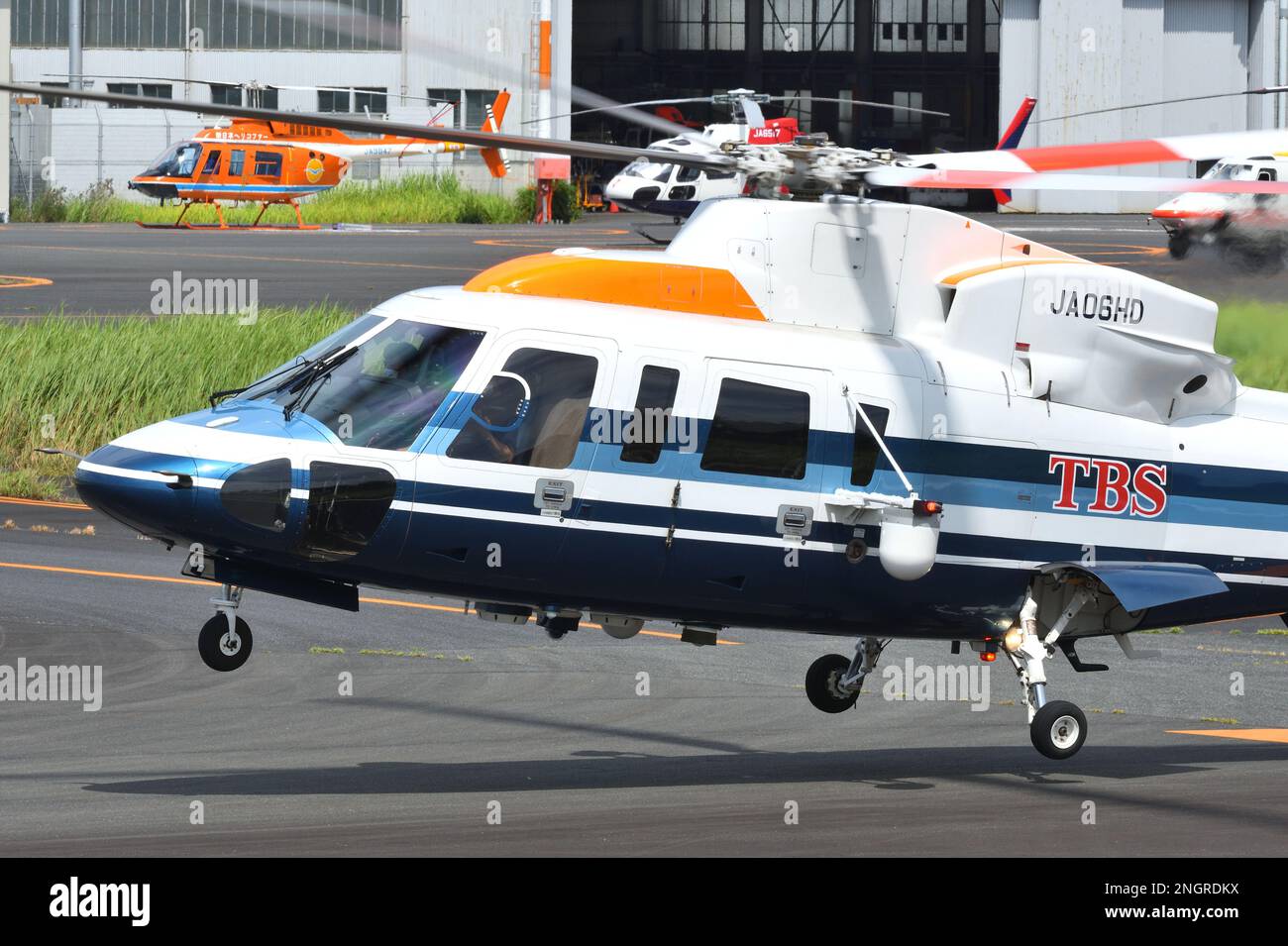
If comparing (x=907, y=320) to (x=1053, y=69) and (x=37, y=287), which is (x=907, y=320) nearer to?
(x=37, y=287)

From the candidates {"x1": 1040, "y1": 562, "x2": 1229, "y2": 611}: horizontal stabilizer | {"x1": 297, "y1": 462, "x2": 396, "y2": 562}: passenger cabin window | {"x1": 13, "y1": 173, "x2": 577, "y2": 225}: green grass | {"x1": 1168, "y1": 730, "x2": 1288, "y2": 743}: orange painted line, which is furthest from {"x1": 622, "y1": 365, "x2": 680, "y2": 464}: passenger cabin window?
{"x1": 13, "y1": 173, "x2": 577, "y2": 225}: green grass

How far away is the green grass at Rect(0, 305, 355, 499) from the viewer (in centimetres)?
2622

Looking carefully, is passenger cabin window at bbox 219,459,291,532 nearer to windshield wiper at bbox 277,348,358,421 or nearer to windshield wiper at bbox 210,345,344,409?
windshield wiper at bbox 277,348,358,421

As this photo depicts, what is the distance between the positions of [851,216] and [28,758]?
23.0 ft

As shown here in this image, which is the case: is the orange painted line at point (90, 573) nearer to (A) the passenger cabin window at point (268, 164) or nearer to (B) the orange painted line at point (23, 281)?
(B) the orange painted line at point (23, 281)

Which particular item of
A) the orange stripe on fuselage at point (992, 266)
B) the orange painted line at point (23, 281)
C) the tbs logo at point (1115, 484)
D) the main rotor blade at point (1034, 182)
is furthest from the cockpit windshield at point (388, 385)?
the orange painted line at point (23, 281)

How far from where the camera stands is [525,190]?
67.4m

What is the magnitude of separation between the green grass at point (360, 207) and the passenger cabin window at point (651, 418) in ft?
169

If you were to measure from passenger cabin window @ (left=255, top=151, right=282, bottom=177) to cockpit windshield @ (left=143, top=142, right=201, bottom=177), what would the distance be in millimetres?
1946

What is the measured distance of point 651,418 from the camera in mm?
11781

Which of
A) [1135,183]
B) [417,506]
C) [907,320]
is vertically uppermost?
[1135,183]

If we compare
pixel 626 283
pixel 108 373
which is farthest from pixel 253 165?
pixel 626 283

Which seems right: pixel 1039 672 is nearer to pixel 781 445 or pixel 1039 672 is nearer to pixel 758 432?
pixel 781 445

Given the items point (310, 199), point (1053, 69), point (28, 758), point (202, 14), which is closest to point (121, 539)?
point (28, 758)
